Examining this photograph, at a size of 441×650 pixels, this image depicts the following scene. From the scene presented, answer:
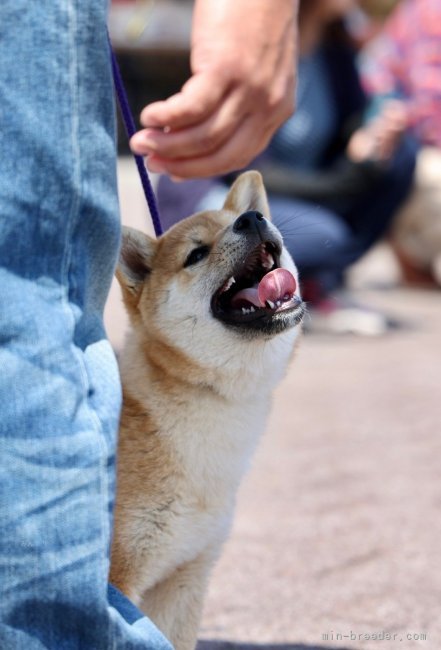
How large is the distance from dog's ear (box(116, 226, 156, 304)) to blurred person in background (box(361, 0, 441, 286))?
485 cm

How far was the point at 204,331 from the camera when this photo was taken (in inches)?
96.2

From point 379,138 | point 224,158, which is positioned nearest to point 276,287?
point 224,158

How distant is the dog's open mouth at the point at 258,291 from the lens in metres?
2.29

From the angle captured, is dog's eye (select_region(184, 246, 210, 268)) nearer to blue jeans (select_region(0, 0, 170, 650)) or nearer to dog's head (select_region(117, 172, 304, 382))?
dog's head (select_region(117, 172, 304, 382))

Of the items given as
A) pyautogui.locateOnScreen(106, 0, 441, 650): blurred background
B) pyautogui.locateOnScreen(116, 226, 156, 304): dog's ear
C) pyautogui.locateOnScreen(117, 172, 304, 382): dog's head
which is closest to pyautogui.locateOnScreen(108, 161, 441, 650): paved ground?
pyautogui.locateOnScreen(106, 0, 441, 650): blurred background

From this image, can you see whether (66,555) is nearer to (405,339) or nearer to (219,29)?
(219,29)

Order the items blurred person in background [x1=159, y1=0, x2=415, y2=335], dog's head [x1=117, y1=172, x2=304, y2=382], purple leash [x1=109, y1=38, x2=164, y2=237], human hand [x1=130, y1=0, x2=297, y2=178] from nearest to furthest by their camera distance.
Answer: human hand [x1=130, y1=0, x2=297, y2=178], purple leash [x1=109, y1=38, x2=164, y2=237], dog's head [x1=117, y1=172, x2=304, y2=382], blurred person in background [x1=159, y1=0, x2=415, y2=335]

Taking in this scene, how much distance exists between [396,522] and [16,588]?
224 cm

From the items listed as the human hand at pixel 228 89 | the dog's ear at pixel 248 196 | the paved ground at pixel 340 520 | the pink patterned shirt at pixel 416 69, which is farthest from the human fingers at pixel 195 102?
the pink patterned shirt at pixel 416 69

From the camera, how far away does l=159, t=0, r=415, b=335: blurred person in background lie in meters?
6.45

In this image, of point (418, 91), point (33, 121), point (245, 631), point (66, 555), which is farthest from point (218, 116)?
point (418, 91)

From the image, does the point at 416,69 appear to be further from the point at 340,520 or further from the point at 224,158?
the point at 224,158

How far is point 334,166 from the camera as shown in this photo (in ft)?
22.5

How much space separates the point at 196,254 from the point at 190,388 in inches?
16.2
